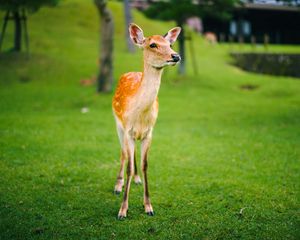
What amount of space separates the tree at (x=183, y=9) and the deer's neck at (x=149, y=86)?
1189 centimetres

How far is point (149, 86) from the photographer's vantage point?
5004 millimetres

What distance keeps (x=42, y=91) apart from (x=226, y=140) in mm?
7955

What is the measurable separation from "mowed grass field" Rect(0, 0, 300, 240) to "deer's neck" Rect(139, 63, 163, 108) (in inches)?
55.8

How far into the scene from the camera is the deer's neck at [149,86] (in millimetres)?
4969

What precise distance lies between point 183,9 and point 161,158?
389 inches

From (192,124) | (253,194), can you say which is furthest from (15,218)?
(192,124)

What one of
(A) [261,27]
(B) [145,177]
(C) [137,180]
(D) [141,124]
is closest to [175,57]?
(D) [141,124]

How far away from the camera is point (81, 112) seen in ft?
40.4

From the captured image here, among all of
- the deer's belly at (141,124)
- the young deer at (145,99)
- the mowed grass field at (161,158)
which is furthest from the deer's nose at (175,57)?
the mowed grass field at (161,158)

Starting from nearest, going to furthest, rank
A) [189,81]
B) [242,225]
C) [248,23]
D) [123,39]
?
1. [242,225]
2. [189,81]
3. [123,39]
4. [248,23]

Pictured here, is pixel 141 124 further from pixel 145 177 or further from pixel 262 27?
pixel 262 27

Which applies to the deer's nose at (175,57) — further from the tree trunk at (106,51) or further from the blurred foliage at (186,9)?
the blurred foliage at (186,9)

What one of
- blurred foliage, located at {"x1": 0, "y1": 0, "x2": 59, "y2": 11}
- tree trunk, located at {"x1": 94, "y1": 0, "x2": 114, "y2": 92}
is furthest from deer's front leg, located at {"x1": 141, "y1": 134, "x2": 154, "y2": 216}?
blurred foliage, located at {"x1": 0, "y1": 0, "x2": 59, "y2": 11}

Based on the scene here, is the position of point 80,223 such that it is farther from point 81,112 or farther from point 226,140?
point 81,112
